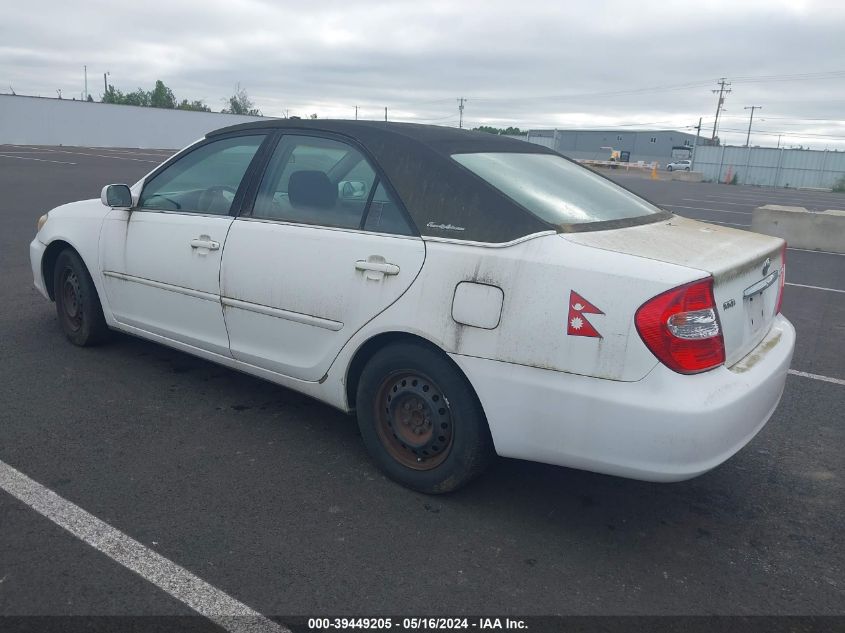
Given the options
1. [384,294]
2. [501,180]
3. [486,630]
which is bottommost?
[486,630]

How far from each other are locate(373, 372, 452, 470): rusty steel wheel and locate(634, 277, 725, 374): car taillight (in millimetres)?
938

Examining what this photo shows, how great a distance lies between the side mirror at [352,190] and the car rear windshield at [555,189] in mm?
470

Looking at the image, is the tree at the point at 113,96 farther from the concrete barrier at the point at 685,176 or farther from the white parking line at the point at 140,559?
the white parking line at the point at 140,559

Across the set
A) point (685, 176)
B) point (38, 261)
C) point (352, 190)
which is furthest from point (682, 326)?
point (685, 176)

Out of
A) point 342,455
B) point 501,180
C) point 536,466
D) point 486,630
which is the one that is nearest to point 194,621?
point 486,630

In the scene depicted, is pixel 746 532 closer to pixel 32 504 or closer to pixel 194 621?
pixel 194 621

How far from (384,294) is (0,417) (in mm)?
2303

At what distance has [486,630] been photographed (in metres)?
2.56

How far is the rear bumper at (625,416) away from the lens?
9.07 ft

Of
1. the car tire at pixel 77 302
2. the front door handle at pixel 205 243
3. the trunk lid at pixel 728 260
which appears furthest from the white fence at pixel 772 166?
the front door handle at pixel 205 243

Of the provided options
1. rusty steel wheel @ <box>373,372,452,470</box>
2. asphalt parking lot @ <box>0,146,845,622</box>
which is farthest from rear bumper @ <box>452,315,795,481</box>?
asphalt parking lot @ <box>0,146,845,622</box>

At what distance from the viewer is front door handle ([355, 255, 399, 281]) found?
11.0 ft

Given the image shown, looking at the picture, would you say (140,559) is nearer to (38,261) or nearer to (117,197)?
(117,197)

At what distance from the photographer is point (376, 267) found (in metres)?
3.39
